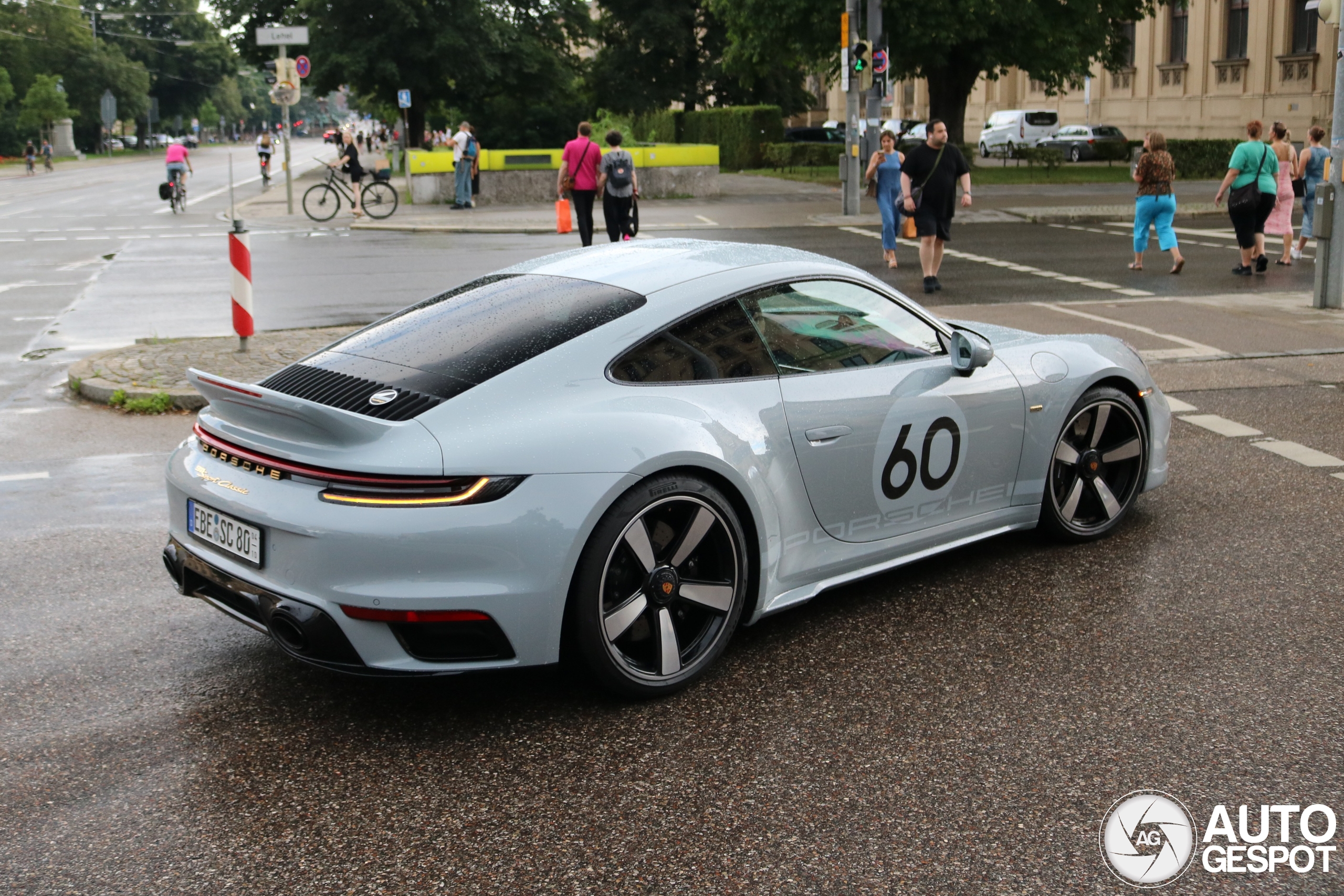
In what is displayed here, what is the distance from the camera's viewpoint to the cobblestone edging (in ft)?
30.3

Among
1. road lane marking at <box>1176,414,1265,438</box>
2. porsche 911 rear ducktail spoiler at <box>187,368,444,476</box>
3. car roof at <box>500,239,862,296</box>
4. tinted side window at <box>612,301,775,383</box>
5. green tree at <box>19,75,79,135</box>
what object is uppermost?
green tree at <box>19,75,79,135</box>

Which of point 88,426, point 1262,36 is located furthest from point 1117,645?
point 1262,36

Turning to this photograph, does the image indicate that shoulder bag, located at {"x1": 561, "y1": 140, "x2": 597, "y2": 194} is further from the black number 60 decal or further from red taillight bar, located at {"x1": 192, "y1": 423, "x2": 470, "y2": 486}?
red taillight bar, located at {"x1": 192, "y1": 423, "x2": 470, "y2": 486}

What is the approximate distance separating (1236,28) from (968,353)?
161 ft

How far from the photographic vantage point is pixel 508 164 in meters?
31.5

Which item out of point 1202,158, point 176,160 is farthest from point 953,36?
point 176,160

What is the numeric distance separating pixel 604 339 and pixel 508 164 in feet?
92.4

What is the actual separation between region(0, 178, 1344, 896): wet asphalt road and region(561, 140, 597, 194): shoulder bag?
47.4 ft

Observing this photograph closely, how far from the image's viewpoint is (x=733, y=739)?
3939 mm

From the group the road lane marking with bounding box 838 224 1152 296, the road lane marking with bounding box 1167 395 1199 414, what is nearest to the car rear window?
the road lane marking with bounding box 1167 395 1199 414

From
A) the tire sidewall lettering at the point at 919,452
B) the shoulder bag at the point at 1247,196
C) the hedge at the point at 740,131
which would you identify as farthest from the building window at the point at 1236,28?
the tire sidewall lettering at the point at 919,452

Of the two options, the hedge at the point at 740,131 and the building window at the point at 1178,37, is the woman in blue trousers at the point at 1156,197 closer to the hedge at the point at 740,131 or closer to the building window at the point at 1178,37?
the hedge at the point at 740,131

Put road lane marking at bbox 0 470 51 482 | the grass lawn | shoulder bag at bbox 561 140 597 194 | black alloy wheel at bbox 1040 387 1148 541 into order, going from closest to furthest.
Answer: black alloy wheel at bbox 1040 387 1148 541, road lane marking at bbox 0 470 51 482, shoulder bag at bbox 561 140 597 194, the grass lawn

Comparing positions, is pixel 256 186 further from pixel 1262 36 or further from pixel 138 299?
pixel 1262 36
